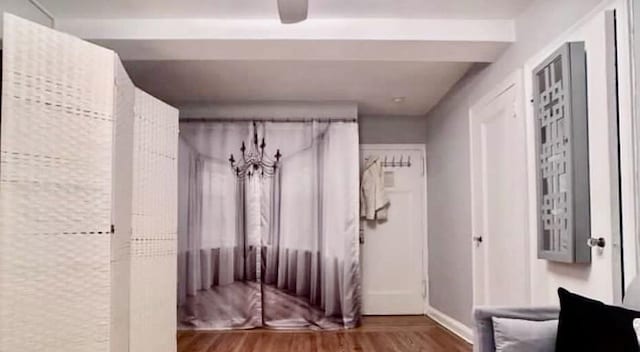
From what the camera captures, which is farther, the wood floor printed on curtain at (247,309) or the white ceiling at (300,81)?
the wood floor printed on curtain at (247,309)

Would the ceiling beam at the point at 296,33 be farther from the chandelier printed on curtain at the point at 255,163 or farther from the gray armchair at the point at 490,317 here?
the chandelier printed on curtain at the point at 255,163

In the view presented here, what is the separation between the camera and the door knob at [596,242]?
8.46 feet

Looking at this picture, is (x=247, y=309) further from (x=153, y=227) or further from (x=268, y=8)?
(x=268, y=8)

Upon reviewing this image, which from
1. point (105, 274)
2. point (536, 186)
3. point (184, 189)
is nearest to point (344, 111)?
point (184, 189)

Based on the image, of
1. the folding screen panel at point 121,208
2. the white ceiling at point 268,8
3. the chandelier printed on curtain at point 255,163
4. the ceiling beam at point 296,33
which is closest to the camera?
A: the folding screen panel at point 121,208

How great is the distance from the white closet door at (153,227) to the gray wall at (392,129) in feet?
9.97

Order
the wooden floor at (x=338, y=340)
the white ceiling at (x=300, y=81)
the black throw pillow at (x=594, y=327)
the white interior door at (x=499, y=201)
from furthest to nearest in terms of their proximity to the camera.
Answer: 1. the wooden floor at (x=338, y=340)
2. the white ceiling at (x=300, y=81)
3. the white interior door at (x=499, y=201)
4. the black throw pillow at (x=594, y=327)

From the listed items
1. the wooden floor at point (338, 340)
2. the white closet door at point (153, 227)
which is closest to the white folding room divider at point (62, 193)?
the white closet door at point (153, 227)

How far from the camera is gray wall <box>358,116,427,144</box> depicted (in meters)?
6.79

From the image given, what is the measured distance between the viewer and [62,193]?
273 cm

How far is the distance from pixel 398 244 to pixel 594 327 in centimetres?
478

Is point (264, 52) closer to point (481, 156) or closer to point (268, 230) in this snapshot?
point (481, 156)

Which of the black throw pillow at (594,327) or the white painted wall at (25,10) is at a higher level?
the white painted wall at (25,10)

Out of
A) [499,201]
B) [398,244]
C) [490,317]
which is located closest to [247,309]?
[398,244]
